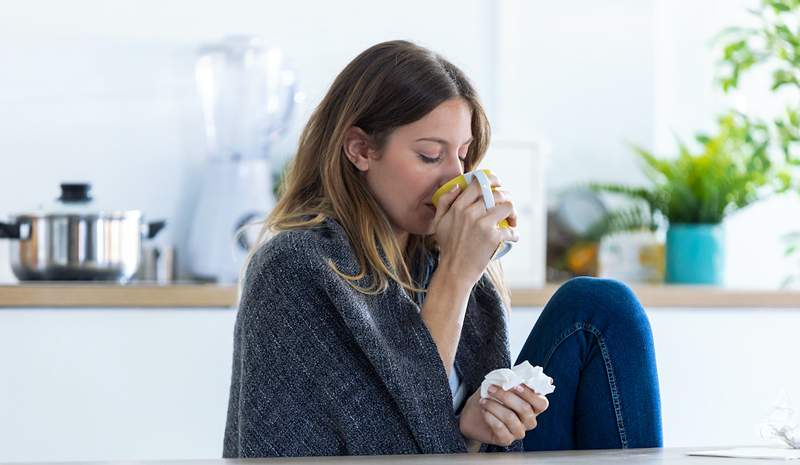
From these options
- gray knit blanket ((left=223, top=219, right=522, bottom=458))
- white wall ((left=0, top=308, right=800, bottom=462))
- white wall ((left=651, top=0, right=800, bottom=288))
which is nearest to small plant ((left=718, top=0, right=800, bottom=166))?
white wall ((left=651, top=0, right=800, bottom=288))

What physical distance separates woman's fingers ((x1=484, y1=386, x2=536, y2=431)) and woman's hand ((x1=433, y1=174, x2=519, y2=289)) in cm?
14

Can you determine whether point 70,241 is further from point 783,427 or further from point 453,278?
point 783,427

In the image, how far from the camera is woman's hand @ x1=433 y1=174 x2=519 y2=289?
140cm

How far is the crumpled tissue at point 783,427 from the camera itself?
1.12 metres

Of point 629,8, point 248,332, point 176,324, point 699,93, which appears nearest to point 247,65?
point 176,324

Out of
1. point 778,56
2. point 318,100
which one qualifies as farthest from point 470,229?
Result: point 318,100

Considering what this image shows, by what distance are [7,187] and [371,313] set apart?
1616 millimetres

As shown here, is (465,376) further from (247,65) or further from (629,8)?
(629,8)

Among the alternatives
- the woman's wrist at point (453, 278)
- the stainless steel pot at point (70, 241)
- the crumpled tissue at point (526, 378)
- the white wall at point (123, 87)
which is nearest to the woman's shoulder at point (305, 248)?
the woman's wrist at point (453, 278)

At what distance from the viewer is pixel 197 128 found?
111 inches

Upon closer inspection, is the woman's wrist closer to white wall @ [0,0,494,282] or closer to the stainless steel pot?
the stainless steel pot

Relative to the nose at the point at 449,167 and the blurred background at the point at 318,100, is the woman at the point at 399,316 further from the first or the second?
the blurred background at the point at 318,100

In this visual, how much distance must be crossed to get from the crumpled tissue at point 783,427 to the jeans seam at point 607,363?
0.91 ft

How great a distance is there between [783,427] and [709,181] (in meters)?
1.86
